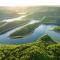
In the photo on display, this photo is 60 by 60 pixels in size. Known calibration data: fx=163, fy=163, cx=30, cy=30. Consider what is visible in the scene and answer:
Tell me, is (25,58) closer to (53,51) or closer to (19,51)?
(19,51)

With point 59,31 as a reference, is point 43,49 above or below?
above

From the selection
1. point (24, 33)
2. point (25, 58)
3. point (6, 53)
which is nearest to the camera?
point (25, 58)

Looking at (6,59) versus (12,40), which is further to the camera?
(12,40)

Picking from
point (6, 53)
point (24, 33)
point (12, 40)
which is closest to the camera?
point (6, 53)

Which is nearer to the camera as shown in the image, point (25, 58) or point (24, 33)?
point (25, 58)

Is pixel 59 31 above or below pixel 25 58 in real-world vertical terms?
below

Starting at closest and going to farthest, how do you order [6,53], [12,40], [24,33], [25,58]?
[25,58], [6,53], [12,40], [24,33]

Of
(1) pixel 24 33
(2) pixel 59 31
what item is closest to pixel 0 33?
(1) pixel 24 33

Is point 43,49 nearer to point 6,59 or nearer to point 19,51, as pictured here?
point 19,51

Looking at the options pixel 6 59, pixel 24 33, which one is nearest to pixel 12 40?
pixel 24 33
